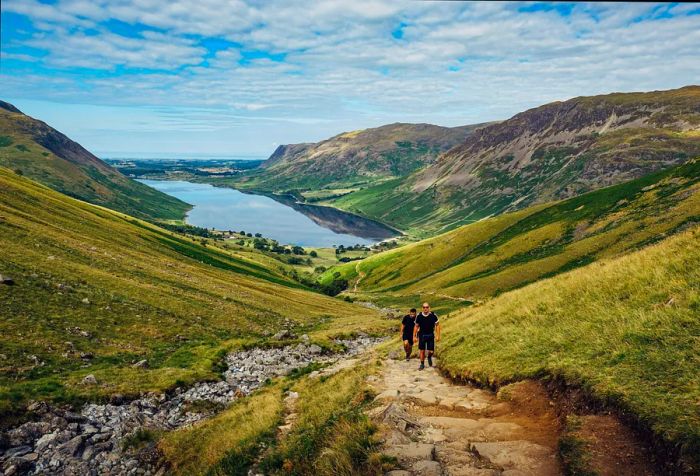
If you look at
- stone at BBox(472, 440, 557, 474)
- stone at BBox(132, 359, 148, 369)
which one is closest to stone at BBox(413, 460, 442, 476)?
stone at BBox(472, 440, 557, 474)

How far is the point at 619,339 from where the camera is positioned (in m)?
15.2

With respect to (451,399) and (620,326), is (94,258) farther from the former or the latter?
(620,326)

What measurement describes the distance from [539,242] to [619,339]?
105m

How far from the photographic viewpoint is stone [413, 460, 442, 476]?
35.8ft

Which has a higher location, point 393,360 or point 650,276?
point 650,276

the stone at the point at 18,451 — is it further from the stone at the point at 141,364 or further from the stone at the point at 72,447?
the stone at the point at 141,364

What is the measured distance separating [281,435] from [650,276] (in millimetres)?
17044

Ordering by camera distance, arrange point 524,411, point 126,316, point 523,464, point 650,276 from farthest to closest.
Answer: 1. point 126,316
2. point 650,276
3. point 524,411
4. point 523,464

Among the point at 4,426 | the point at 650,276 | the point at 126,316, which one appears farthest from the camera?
the point at 126,316

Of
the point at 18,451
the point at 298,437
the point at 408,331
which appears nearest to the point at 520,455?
the point at 298,437

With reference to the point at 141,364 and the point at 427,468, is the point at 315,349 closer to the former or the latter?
the point at 141,364

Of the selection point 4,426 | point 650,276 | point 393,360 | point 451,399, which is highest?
point 650,276

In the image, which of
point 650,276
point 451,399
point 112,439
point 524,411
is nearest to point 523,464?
point 524,411

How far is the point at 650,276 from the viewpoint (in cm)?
1898
